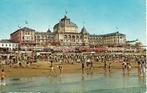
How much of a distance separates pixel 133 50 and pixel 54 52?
11.9 feet

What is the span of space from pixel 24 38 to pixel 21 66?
8935mm

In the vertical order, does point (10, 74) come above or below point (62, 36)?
below

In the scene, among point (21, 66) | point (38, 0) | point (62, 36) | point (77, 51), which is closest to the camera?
point (38, 0)

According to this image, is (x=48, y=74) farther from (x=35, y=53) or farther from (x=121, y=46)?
(x=121, y=46)

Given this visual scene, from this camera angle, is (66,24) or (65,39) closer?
(66,24)

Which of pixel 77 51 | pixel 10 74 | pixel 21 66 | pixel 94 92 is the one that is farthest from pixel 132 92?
pixel 77 51

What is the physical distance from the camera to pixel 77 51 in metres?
19.6

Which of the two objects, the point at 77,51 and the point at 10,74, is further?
the point at 77,51

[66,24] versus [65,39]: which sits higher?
[66,24]

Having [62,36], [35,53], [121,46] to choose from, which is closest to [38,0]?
[35,53]

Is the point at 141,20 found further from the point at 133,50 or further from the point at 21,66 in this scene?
the point at 133,50

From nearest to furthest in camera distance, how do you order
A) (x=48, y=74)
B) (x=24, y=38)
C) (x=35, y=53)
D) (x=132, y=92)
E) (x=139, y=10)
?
(x=132, y=92) < (x=139, y=10) < (x=48, y=74) < (x=35, y=53) < (x=24, y=38)

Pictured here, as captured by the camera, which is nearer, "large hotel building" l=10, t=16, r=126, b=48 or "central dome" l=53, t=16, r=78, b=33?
"central dome" l=53, t=16, r=78, b=33

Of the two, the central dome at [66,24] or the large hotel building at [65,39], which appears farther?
the large hotel building at [65,39]
